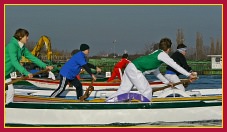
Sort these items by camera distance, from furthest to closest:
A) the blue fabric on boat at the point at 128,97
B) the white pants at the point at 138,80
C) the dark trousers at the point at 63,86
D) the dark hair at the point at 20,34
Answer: the dark trousers at the point at 63,86 → the blue fabric on boat at the point at 128,97 → the dark hair at the point at 20,34 → the white pants at the point at 138,80

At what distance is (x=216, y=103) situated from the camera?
9.35 metres

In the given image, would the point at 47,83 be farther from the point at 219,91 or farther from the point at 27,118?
the point at 27,118

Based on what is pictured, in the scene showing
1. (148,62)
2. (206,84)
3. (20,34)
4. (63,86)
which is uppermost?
(20,34)

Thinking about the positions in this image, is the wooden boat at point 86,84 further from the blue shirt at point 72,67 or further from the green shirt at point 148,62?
the green shirt at point 148,62

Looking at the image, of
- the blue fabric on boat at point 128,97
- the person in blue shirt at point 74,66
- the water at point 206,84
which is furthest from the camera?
the water at point 206,84

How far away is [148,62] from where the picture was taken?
8.80 meters

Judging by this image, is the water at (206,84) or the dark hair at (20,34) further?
the water at (206,84)

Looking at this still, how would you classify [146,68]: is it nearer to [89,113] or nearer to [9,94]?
[89,113]

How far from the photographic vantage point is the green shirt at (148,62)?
8.77 metres

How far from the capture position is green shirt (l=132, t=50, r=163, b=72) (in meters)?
8.77

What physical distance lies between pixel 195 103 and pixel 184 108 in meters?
0.27

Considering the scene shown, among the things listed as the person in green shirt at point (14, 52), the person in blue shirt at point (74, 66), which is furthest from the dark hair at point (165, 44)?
the person in green shirt at point (14, 52)

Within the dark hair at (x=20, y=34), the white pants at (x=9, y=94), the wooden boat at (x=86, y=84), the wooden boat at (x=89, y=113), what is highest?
the dark hair at (x=20, y=34)

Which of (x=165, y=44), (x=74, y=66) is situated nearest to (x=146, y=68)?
(x=165, y=44)
